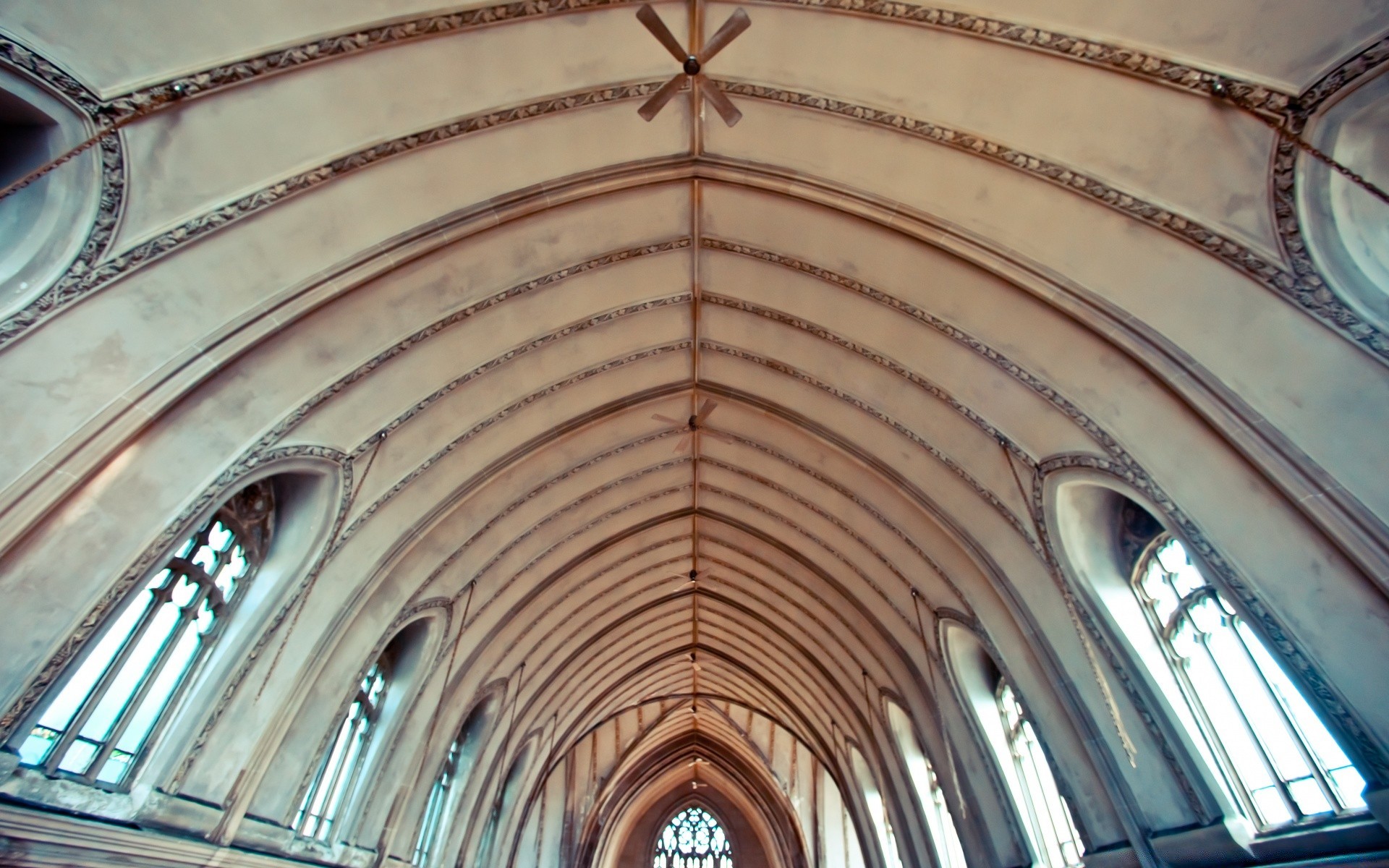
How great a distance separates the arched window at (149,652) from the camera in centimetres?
669

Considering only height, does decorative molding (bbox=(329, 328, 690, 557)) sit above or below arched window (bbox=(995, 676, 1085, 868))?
above

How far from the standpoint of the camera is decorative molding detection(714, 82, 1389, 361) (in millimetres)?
5262

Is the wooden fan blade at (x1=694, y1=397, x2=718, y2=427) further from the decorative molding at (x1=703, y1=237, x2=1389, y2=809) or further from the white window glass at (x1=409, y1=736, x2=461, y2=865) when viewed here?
the white window glass at (x1=409, y1=736, x2=461, y2=865)

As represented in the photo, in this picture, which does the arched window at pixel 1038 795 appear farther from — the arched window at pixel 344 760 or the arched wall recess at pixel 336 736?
the arched window at pixel 344 760

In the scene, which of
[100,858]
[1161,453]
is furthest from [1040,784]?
[100,858]

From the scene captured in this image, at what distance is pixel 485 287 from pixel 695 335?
11.4 ft

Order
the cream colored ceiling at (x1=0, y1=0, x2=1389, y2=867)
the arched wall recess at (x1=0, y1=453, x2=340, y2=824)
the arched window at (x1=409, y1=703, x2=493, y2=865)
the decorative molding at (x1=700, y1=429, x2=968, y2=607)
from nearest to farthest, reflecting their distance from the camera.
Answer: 1. the cream colored ceiling at (x1=0, y1=0, x2=1389, y2=867)
2. the arched wall recess at (x1=0, y1=453, x2=340, y2=824)
3. the decorative molding at (x1=700, y1=429, x2=968, y2=607)
4. the arched window at (x1=409, y1=703, x2=493, y2=865)

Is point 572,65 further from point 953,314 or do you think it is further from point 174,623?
point 174,623

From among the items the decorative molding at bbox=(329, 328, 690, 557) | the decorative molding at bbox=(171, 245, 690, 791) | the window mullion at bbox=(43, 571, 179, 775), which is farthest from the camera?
the decorative molding at bbox=(329, 328, 690, 557)

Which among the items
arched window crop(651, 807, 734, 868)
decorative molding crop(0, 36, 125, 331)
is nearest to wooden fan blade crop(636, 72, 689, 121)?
decorative molding crop(0, 36, 125, 331)

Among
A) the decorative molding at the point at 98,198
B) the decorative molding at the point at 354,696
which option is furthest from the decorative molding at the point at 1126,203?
the decorative molding at the point at 354,696

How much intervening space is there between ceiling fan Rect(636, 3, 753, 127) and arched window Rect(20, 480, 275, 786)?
243 inches

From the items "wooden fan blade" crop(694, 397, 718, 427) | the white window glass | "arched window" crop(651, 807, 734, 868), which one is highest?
"wooden fan blade" crop(694, 397, 718, 427)

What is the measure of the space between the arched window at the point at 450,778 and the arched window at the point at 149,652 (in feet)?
26.9
